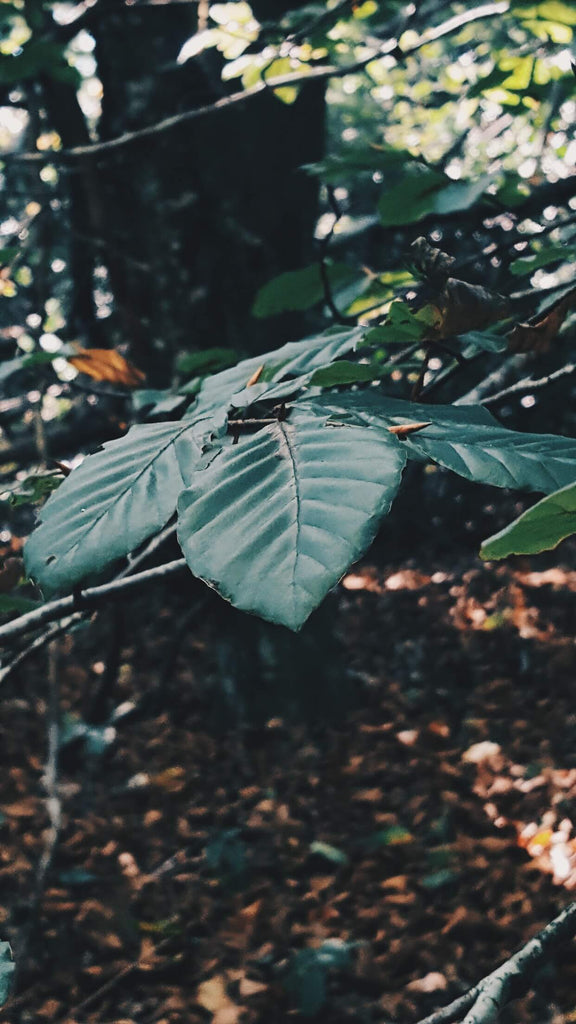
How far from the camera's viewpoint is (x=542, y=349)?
74cm

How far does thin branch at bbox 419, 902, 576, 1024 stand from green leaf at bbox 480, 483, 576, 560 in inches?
9.8

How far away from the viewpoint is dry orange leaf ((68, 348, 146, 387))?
1.10m

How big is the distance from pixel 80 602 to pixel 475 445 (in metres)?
0.34

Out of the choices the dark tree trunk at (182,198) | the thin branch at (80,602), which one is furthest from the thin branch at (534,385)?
the dark tree trunk at (182,198)

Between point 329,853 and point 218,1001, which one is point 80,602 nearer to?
point 218,1001

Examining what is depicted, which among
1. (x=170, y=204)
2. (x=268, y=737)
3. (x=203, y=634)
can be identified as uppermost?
(x=170, y=204)

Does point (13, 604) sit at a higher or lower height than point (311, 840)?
higher

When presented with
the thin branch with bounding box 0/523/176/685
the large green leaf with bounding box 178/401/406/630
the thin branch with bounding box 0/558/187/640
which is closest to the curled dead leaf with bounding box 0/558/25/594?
the thin branch with bounding box 0/523/176/685

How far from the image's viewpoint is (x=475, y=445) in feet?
1.38

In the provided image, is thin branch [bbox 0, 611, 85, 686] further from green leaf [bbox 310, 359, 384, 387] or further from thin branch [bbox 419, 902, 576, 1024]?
thin branch [bbox 419, 902, 576, 1024]

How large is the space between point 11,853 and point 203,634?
178 centimetres

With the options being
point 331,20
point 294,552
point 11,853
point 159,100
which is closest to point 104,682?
point 11,853

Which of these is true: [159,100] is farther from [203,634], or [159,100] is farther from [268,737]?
[203,634]

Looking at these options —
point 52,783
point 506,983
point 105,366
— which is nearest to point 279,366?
point 506,983
